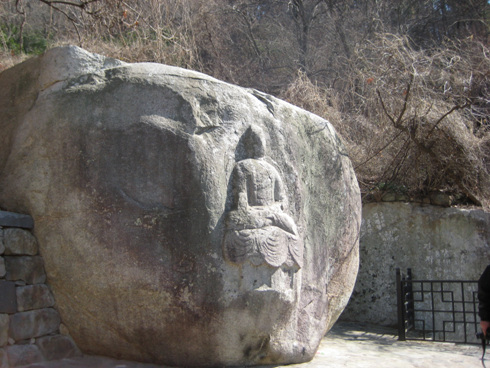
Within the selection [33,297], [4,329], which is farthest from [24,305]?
[4,329]

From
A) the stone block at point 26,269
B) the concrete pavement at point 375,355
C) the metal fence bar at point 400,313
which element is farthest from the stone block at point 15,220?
the metal fence bar at point 400,313

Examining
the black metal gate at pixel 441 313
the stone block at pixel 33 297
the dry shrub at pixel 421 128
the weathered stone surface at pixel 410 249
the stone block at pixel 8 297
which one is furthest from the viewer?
the dry shrub at pixel 421 128

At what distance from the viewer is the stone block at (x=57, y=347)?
139 inches

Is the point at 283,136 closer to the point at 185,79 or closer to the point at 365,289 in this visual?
the point at 185,79

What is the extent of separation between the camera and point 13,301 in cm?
345

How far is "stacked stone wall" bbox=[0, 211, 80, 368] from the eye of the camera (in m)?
3.39

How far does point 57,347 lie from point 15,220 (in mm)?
965

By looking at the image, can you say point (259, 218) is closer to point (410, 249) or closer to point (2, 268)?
point (2, 268)

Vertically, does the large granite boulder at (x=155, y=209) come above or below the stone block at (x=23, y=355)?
above

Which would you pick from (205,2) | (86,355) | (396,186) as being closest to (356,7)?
(205,2)

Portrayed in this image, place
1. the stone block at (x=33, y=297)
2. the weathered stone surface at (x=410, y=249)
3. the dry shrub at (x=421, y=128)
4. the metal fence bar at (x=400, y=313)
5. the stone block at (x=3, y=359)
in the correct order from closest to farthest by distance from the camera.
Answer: the stone block at (x=3, y=359), the stone block at (x=33, y=297), the metal fence bar at (x=400, y=313), the weathered stone surface at (x=410, y=249), the dry shrub at (x=421, y=128)

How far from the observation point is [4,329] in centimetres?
336

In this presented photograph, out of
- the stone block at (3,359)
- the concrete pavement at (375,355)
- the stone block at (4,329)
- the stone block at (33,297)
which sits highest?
the stone block at (33,297)

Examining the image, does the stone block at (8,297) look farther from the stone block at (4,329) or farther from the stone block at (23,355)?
the stone block at (23,355)
